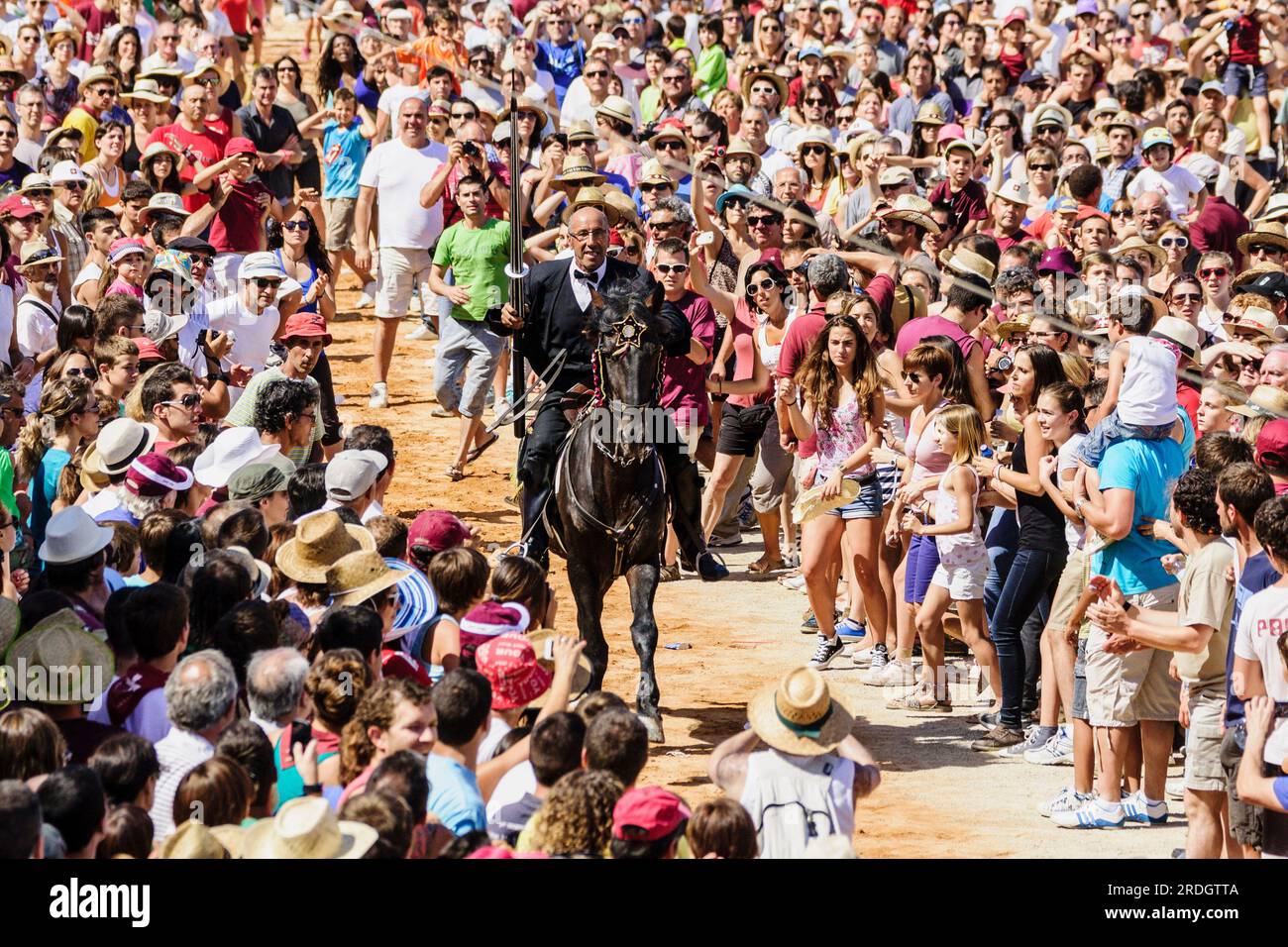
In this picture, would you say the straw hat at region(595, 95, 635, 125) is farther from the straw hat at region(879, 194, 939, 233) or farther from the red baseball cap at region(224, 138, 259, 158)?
the straw hat at region(879, 194, 939, 233)

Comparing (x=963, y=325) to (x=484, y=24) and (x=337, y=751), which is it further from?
(x=484, y=24)

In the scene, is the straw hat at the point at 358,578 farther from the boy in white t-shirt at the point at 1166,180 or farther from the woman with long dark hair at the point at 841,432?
the boy in white t-shirt at the point at 1166,180

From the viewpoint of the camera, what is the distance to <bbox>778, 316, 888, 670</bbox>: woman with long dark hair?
11.2m

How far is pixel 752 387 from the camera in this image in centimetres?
1266

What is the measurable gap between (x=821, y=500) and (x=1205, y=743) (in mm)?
3596

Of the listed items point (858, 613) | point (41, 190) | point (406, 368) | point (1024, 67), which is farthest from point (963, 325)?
point (1024, 67)

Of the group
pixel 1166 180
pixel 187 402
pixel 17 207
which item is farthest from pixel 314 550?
pixel 1166 180

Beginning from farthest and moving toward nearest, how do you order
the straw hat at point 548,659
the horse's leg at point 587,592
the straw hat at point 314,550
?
1. the horse's leg at point 587,592
2. the straw hat at point 314,550
3. the straw hat at point 548,659

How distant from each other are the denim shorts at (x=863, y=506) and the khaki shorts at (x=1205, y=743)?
11.3 feet

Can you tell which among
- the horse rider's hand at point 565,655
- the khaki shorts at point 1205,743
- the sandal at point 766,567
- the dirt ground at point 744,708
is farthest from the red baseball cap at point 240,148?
the khaki shorts at point 1205,743

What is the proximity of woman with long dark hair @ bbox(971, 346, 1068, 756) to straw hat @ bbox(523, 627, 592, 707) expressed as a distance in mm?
2877

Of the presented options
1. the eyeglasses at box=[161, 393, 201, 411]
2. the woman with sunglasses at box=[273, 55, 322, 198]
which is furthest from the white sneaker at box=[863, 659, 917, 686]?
the woman with sunglasses at box=[273, 55, 322, 198]

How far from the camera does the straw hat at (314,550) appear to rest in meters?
8.09

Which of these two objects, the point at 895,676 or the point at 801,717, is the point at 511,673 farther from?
the point at 895,676
